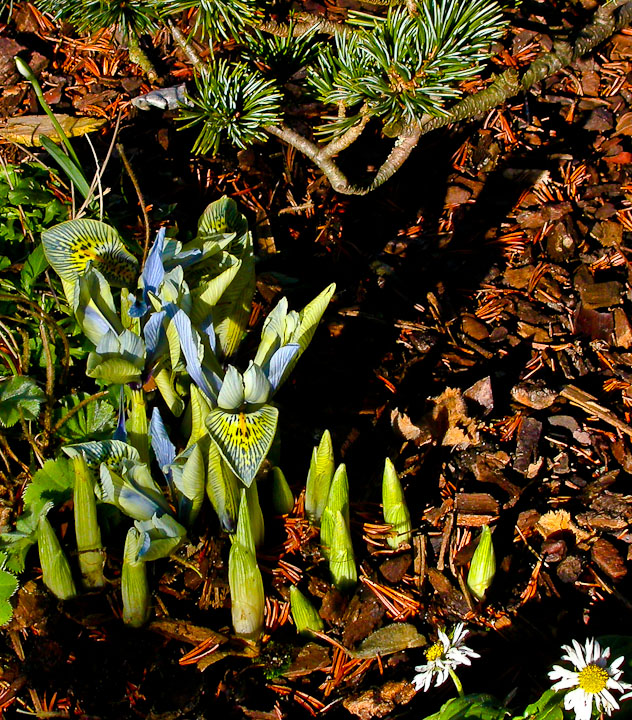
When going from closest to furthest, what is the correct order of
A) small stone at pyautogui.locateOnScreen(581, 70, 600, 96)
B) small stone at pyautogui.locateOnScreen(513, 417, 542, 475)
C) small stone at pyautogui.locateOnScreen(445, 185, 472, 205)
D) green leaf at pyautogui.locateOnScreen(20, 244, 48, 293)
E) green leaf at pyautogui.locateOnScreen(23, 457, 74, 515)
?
green leaf at pyautogui.locateOnScreen(23, 457, 74, 515) → small stone at pyautogui.locateOnScreen(513, 417, 542, 475) → green leaf at pyautogui.locateOnScreen(20, 244, 48, 293) → small stone at pyautogui.locateOnScreen(445, 185, 472, 205) → small stone at pyautogui.locateOnScreen(581, 70, 600, 96)

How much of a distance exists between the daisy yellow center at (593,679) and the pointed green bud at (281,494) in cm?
85

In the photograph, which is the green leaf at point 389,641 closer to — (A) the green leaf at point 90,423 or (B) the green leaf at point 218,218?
(A) the green leaf at point 90,423

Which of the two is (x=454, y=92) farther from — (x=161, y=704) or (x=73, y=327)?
(x=161, y=704)

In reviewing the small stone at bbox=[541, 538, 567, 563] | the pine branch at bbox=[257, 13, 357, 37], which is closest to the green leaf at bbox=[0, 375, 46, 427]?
the pine branch at bbox=[257, 13, 357, 37]

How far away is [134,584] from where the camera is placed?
1.92 m

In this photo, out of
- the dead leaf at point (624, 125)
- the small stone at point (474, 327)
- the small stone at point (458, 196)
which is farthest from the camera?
the dead leaf at point (624, 125)

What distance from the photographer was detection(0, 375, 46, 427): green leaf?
7.18 feet

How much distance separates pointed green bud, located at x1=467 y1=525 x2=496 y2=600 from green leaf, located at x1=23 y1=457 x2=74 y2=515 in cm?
108

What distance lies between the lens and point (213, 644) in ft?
6.52

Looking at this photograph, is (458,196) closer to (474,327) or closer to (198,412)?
(474,327)

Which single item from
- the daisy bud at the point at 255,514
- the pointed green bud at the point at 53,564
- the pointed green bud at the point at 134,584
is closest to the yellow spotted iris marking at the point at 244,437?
the daisy bud at the point at 255,514

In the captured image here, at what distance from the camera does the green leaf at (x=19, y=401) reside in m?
2.19

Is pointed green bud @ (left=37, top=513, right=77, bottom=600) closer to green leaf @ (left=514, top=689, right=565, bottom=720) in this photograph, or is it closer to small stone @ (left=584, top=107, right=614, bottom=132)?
green leaf @ (left=514, top=689, right=565, bottom=720)

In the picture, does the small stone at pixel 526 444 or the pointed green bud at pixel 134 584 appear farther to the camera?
the small stone at pixel 526 444
